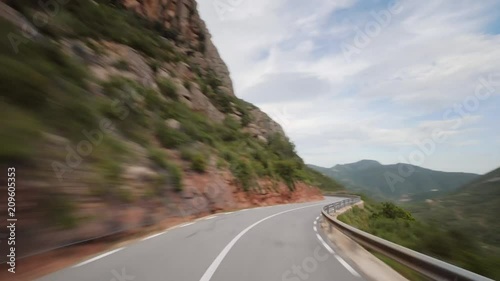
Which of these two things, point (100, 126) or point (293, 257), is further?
point (100, 126)

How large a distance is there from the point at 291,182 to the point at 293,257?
132 ft

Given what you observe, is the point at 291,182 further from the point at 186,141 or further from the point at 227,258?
the point at 227,258

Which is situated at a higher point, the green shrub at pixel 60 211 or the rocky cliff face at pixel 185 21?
the rocky cliff face at pixel 185 21

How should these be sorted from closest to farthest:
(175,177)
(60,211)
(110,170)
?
(60,211) → (110,170) → (175,177)

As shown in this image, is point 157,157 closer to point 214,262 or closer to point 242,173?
point 214,262

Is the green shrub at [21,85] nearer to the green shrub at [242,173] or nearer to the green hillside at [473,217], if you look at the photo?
the green hillside at [473,217]

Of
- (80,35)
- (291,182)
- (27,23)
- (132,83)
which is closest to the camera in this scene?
(27,23)

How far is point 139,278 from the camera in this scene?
6285 mm

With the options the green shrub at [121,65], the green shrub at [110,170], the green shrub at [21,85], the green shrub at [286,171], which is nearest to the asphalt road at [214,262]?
the green shrub at [110,170]

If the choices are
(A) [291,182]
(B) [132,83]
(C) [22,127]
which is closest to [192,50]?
(A) [291,182]

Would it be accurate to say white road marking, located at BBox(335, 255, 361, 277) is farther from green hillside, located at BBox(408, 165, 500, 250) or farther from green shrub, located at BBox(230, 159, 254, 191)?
green shrub, located at BBox(230, 159, 254, 191)

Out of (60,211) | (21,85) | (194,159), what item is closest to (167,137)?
(194,159)

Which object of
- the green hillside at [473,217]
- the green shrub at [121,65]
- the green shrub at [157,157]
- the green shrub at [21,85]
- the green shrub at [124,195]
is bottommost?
the green hillside at [473,217]

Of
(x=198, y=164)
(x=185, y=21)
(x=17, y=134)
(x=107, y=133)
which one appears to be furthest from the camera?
(x=185, y=21)
